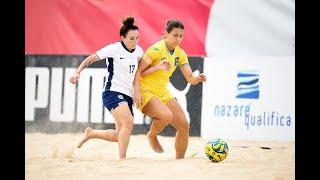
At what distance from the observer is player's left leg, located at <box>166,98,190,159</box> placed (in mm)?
5723

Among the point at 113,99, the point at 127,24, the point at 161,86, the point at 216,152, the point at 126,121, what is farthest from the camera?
the point at 161,86

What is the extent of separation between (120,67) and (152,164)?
46.0 inches

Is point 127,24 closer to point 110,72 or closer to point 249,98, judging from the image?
point 110,72

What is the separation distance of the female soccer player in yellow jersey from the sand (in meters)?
0.37

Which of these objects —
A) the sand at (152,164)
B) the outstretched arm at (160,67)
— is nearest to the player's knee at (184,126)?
the sand at (152,164)

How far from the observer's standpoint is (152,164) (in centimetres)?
526

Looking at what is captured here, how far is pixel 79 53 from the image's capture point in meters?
8.58

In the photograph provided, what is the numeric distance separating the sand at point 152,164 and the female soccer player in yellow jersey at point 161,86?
1.22 ft

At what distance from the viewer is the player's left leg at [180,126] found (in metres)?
5.72

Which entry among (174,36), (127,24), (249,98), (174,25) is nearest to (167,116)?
(174,36)

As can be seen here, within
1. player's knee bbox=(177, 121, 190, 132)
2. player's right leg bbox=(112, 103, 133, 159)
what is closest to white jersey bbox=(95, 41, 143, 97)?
player's right leg bbox=(112, 103, 133, 159)

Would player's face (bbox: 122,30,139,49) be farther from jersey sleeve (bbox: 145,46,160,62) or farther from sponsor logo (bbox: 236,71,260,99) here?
sponsor logo (bbox: 236,71,260,99)

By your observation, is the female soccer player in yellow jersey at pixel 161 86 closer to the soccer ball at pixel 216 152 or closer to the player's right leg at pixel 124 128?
the player's right leg at pixel 124 128
